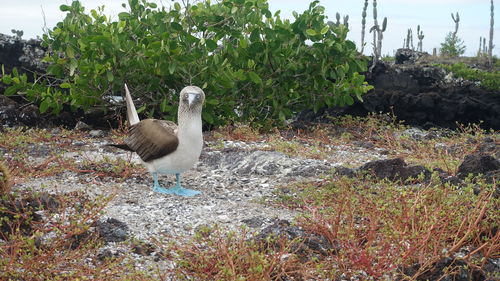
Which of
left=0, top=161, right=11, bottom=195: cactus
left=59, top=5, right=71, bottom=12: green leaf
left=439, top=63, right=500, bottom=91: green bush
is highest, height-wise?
left=59, top=5, right=71, bottom=12: green leaf

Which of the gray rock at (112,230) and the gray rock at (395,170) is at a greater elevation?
the gray rock at (395,170)

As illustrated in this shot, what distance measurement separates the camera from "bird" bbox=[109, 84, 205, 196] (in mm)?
5113

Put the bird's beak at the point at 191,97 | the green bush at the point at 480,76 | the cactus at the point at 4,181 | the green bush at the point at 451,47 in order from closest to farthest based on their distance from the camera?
1. the cactus at the point at 4,181
2. the bird's beak at the point at 191,97
3. the green bush at the point at 480,76
4. the green bush at the point at 451,47

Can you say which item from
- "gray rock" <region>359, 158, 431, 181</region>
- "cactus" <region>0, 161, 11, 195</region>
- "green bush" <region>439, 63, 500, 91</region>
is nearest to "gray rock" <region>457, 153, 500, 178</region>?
"gray rock" <region>359, 158, 431, 181</region>

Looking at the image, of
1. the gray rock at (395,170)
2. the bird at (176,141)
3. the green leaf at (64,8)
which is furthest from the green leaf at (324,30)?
the bird at (176,141)

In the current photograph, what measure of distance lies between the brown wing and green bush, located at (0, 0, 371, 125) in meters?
2.57

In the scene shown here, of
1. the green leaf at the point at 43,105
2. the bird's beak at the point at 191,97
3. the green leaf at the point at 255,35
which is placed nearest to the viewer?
the bird's beak at the point at 191,97

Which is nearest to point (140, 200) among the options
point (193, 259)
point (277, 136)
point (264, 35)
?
point (193, 259)

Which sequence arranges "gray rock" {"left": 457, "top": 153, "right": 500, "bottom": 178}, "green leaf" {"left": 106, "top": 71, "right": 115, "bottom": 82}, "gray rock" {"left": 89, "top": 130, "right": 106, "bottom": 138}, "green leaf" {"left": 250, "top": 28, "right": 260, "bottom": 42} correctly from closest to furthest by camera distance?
"gray rock" {"left": 457, "top": 153, "right": 500, "bottom": 178} → "green leaf" {"left": 106, "top": 71, "right": 115, "bottom": 82} → "green leaf" {"left": 250, "top": 28, "right": 260, "bottom": 42} → "gray rock" {"left": 89, "top": 130, "right": 106, "bottom": 138}

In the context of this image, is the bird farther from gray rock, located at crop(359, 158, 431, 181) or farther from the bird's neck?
gray rock, located at crop(359, 158, 431, 181)

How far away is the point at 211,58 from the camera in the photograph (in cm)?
859

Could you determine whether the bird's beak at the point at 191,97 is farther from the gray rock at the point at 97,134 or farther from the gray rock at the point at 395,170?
the gray rock at the point at 97,134

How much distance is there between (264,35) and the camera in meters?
9.02

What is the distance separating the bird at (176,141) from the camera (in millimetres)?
5113
